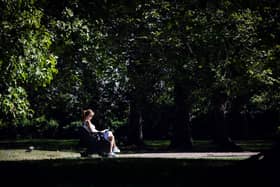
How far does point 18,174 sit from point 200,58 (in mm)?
15193

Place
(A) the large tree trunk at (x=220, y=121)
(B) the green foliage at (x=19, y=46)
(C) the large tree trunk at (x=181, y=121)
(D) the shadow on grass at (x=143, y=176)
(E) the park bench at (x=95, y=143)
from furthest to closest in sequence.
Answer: (C) the large tree trunk at (x=181, y=121) → (A) the large tree trunk at (x=220, y=121) → (E) the park bench at (x=95, y=143) → (B) the green foliage at (x=19, y=46) → (D) the shadow on grass at (x=143, y=176)

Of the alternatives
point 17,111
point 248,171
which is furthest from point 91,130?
point 248,171

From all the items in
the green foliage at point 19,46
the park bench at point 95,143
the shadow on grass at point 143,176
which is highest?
the green foliage at point 19,46

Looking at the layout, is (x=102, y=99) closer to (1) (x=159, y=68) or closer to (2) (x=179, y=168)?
(1) (x=159, y=68)

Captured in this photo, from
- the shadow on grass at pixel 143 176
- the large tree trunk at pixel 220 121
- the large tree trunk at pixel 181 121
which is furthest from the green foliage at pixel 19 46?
the large tree trunk at pixel 181 121

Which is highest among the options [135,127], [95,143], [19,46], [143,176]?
[19,46]

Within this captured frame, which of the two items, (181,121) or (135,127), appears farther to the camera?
(135,127)

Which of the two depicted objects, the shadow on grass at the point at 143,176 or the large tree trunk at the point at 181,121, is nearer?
the shadow on grass at the point at 143,176

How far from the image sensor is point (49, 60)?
13.7 meters

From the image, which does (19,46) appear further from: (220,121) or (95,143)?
(220,121)

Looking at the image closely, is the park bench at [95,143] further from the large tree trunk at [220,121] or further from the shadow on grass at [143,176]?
the large tree trunk at [220,121]

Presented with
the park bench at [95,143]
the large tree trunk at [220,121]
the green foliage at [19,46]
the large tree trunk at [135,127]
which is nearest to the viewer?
the green foliage at [19,46]

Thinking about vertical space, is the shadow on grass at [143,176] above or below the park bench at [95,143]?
below

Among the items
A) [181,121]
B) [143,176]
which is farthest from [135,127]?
[143,176]
